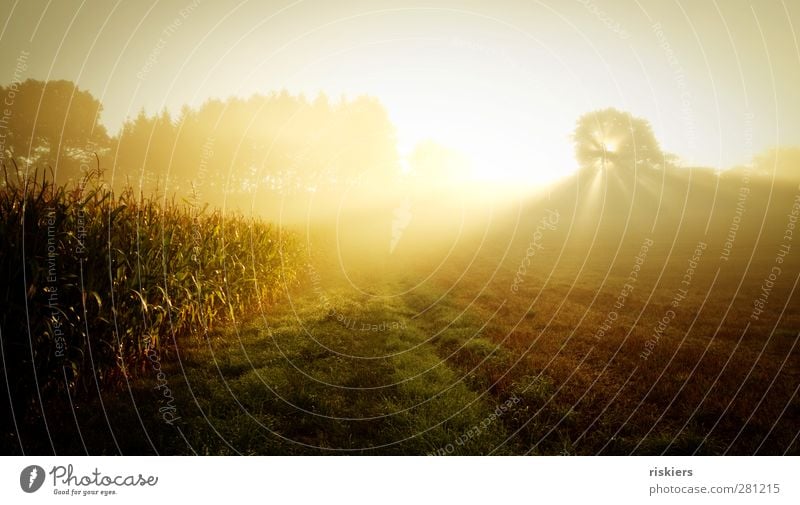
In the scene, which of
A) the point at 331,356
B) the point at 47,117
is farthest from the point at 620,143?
the point at 47,117

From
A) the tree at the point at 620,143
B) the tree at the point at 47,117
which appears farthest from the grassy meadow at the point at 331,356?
the tree at the point at 47,117

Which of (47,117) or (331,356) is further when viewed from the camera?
(47,117)

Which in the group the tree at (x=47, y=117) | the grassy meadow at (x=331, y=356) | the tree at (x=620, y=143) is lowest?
the grassy meadow at (x=331, y=356)

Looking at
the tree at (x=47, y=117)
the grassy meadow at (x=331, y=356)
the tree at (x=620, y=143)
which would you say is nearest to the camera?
the grassy meadow at (x=331, y=356)

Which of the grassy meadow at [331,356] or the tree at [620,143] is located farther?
the tree at [620,143]

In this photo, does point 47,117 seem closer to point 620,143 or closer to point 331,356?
point 331,356

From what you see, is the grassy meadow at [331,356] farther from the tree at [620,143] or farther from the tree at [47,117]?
the tree at [47,117]

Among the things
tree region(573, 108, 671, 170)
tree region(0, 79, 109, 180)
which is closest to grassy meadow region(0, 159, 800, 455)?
tree region(573, 108, 671, 170)

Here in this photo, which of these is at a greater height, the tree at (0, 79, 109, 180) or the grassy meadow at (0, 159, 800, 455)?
the tree at (0, 79, 109, 180)

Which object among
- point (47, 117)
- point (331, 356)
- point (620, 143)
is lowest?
point (331, 356)

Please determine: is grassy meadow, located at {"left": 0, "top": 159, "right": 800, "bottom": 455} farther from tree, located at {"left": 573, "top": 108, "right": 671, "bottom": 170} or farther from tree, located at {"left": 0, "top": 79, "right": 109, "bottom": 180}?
tree, located at {"left": 0, "top": 79, "right": 109, "bottom": 180}

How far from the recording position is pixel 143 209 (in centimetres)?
639

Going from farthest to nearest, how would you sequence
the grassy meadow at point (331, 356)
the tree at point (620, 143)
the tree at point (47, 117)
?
1. the tree at point (47, 117)
2. the tree at point (620, 143)
3. the grassy meadow at point (331, 356)
